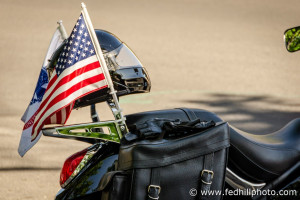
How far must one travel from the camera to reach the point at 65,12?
35.4 feet

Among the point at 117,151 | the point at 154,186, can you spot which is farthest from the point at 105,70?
the point at 154,186

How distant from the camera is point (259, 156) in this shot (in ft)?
9.82

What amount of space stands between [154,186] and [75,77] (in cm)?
79

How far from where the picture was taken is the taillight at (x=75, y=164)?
328 cm

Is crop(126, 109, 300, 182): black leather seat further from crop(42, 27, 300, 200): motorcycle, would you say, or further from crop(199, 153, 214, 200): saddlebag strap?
crop(199, 153, 214, 200): saddlebag strap

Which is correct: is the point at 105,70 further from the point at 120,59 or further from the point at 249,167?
the point at 249,167

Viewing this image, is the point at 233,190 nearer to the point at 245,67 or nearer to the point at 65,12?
the point at 245,67

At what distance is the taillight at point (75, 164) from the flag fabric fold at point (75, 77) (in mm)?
305

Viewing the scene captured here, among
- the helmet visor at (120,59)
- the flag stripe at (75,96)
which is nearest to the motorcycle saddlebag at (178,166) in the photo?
the flag stripe at (75,96)

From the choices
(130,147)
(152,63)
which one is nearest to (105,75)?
(130,147)

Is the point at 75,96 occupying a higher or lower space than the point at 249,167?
higher

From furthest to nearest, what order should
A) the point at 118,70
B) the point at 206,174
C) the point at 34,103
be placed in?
the point at 34,103, the point at 118,70, the point at 206,174

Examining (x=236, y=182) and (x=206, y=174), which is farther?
(x=236, y=182)

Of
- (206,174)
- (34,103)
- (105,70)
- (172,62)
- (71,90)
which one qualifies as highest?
(105,70)
